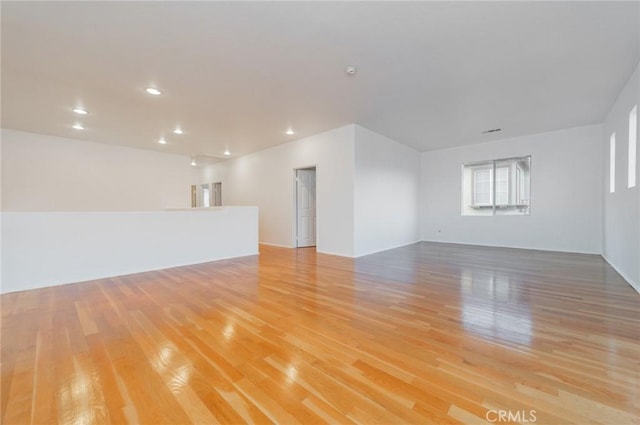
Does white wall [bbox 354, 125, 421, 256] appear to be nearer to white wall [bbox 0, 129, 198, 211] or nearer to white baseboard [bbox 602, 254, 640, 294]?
white baseboard [bbox 602, 254, 640, 294]

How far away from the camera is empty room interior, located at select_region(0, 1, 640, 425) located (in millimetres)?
1465

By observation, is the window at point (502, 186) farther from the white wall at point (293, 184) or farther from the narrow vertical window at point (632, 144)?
the white wall at point (293, 184)

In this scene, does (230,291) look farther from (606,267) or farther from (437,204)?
(437,204)

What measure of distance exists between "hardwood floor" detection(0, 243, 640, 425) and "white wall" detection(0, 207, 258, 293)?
1.37ft

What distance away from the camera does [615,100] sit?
13.4ft

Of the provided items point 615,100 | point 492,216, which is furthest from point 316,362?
point 492,216

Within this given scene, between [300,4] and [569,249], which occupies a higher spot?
[300,4]

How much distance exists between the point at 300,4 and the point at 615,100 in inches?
208

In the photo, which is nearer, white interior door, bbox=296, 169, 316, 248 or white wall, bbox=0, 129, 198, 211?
white wall, bbox=0, 129, 198, 211

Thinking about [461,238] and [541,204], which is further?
[461,238]

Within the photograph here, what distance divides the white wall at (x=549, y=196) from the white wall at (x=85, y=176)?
27.8ft

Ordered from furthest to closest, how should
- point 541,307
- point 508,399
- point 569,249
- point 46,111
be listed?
point 569,249
point 46,111
point 541,307
point 508,399

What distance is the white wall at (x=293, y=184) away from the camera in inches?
212
